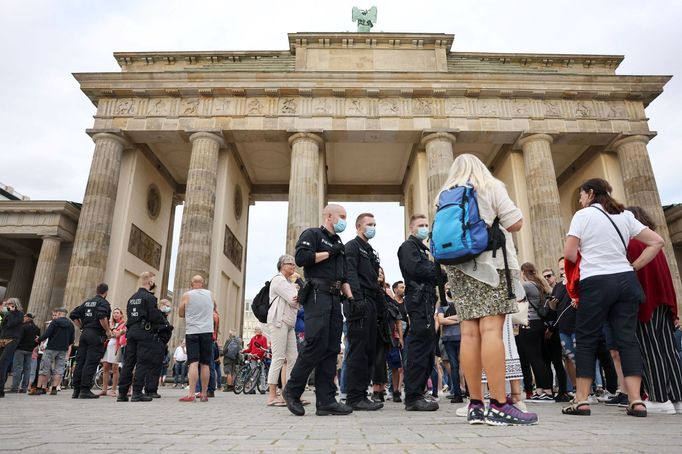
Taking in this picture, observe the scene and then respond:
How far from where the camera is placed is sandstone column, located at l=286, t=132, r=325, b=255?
1702cm

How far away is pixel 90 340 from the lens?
768cm

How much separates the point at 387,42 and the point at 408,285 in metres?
19.0

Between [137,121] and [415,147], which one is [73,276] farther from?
[415,147]

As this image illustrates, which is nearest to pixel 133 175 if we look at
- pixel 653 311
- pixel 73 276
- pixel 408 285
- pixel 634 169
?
pixel 73 276

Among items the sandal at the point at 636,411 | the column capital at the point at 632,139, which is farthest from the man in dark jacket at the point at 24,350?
the column capital at the point at 632,139

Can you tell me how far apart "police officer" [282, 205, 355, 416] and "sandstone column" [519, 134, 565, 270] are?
47.5ft

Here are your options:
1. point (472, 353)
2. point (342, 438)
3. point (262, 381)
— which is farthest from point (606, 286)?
point (262, 381)

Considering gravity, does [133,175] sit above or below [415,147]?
below

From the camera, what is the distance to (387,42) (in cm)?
2127

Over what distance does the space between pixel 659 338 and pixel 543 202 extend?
563 inches

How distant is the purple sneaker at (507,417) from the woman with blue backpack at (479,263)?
0.03 m

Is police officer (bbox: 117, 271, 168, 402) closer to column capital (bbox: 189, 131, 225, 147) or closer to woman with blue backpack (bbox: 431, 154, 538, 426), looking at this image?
woman with blue backpack (bbox: 431, 154, 538, 426)

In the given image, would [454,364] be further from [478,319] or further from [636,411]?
[478,319]

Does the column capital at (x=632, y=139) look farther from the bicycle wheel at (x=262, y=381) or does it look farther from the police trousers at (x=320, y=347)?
the police trousers at (x=320, y=347)
